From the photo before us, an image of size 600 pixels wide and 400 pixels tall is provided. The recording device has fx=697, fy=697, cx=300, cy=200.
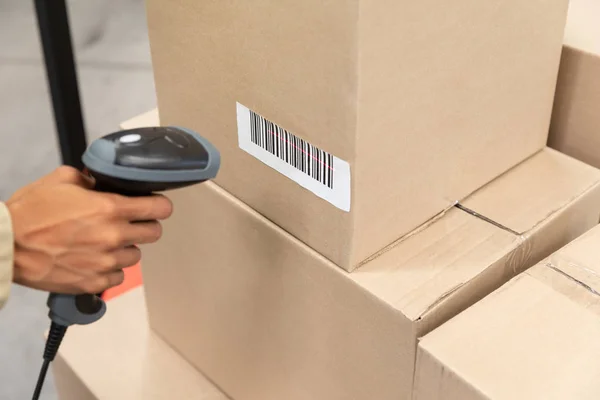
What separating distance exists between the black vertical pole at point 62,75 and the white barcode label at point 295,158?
846 mm

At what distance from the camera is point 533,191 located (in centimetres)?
61

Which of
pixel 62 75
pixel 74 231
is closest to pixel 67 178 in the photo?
pixel 74 231

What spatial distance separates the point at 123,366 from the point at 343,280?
367 mm

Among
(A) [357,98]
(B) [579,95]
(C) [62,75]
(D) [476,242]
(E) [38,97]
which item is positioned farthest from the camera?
(E) [38,97]

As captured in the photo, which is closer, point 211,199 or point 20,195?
point 20,195

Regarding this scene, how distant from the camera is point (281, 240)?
1.92 feet

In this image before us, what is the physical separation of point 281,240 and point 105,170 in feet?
0.54

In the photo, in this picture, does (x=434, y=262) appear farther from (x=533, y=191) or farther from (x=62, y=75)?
(x=62, y=75)

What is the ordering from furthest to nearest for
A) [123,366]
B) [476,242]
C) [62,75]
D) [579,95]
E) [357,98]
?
[62,75]
[123,366]
[579,95]
[476,242]
[357,98]

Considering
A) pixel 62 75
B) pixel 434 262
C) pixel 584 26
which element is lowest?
pixel 62 75

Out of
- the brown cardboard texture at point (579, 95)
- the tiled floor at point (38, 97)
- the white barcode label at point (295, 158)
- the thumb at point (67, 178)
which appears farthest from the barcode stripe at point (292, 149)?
the tiled floor at point (38, 97)

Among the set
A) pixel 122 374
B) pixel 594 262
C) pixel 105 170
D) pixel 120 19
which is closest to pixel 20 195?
pixel 105 170

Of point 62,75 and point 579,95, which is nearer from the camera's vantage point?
point 579,95

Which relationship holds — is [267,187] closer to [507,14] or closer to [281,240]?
[281,240]
